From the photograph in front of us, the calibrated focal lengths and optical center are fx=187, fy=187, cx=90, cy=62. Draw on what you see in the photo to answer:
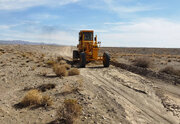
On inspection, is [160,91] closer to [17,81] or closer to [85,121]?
[85,121]

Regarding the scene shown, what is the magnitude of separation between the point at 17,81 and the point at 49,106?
5.30 m

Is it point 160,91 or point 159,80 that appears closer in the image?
point 160,91

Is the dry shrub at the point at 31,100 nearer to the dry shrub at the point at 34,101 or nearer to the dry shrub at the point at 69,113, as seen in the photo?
the dry shrub at the point at 34,101

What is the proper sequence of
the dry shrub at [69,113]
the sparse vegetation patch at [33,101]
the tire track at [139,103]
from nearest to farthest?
1. the dry shrub at [69,113]
2. the tire track at [139,103]
3. the sparse vegetation patch at [33,101]

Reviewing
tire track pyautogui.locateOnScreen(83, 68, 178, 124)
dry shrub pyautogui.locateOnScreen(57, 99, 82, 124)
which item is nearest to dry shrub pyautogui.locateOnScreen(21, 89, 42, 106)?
dry shrub pyautogui.locateOnScreen(57, 99, 82, 124)

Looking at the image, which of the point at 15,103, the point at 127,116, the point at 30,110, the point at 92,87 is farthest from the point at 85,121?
the point at 92,87

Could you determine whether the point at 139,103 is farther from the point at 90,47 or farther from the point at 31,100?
the point at 90,47

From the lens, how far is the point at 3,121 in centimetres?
612

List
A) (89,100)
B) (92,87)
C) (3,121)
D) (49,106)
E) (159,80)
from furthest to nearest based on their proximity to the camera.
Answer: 1. (159,80)
2. (92,87)
3. (89,100)
4. (49,106)
5. (3,121)

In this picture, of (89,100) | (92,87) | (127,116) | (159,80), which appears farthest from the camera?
(159,80)

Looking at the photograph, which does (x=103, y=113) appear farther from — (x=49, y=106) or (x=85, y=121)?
(x=49, y=106)

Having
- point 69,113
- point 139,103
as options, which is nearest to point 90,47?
point 139,103

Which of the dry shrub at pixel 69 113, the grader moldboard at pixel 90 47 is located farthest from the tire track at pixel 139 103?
the grader moldboard at pixel 90 47

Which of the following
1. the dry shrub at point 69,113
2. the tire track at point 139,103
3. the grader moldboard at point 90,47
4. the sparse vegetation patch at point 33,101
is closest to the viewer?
the dry shrub at point 69,113
